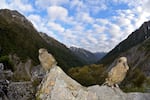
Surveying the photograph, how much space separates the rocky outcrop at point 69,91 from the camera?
1672cm

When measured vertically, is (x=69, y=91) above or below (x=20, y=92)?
above

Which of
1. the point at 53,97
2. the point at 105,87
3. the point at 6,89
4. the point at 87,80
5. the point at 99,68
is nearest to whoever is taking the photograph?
the point at 53,97

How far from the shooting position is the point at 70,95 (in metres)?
16.7

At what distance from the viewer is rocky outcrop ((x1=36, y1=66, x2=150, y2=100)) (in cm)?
1672

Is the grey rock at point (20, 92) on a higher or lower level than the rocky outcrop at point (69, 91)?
lower

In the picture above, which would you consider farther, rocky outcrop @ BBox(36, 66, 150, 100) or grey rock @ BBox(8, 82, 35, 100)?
grey rock @ BBox(8, 82, 35, 100)

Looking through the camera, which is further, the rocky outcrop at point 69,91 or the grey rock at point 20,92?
the grey rock at point 20,92

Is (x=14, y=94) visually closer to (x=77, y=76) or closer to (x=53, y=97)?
(x=53, y=97)

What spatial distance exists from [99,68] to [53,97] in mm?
89300

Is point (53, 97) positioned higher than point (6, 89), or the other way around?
point (53, 97)

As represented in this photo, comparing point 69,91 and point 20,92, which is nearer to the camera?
point 69,91

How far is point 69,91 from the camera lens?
1680 cm

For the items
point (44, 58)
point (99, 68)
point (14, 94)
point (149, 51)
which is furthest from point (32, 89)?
point (149, 51)

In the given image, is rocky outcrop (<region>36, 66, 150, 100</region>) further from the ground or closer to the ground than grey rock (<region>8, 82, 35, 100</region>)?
further from the ground
